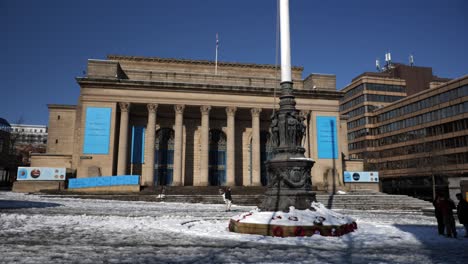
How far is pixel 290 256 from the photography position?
7914mm

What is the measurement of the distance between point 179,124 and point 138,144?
6.98 metres

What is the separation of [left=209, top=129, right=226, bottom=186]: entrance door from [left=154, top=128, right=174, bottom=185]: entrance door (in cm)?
590

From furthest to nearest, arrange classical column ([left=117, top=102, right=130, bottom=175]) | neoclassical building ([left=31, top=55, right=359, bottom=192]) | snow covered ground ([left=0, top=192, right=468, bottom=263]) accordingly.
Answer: neoclassical building ([left=31, top=55, right=359, bottom=192]) < classical column ([left=117, top=102, right=130, bottom=175]) < snow covered ground ([left=0, top=192, right=468, bottom=263])

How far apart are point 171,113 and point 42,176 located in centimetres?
1872

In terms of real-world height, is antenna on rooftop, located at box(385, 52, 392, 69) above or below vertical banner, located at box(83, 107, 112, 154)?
above

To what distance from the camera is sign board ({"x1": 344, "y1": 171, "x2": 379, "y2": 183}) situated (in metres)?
46.1

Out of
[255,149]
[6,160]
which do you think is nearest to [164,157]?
[255,149]

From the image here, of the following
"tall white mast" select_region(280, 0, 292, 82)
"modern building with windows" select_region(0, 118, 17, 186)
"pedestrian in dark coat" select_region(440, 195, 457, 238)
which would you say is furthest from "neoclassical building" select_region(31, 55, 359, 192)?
"tall white mast" select_region(280, 0, 292, 82)

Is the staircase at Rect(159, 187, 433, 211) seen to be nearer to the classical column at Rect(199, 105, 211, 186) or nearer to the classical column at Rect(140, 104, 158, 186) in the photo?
the classical column at Rect(199, 105, 211, 186)

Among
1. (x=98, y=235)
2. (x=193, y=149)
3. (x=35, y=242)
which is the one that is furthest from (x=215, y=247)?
(x=193, y=149)

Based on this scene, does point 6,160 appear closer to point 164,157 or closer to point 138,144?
point 138,144

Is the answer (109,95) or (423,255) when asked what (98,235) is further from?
(109,95)

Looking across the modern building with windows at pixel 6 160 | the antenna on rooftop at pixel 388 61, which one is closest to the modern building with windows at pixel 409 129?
the antenna on rooftop at pixel 388 61

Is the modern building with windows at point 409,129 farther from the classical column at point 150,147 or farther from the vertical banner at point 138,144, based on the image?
the vertical banner at point 138,144
